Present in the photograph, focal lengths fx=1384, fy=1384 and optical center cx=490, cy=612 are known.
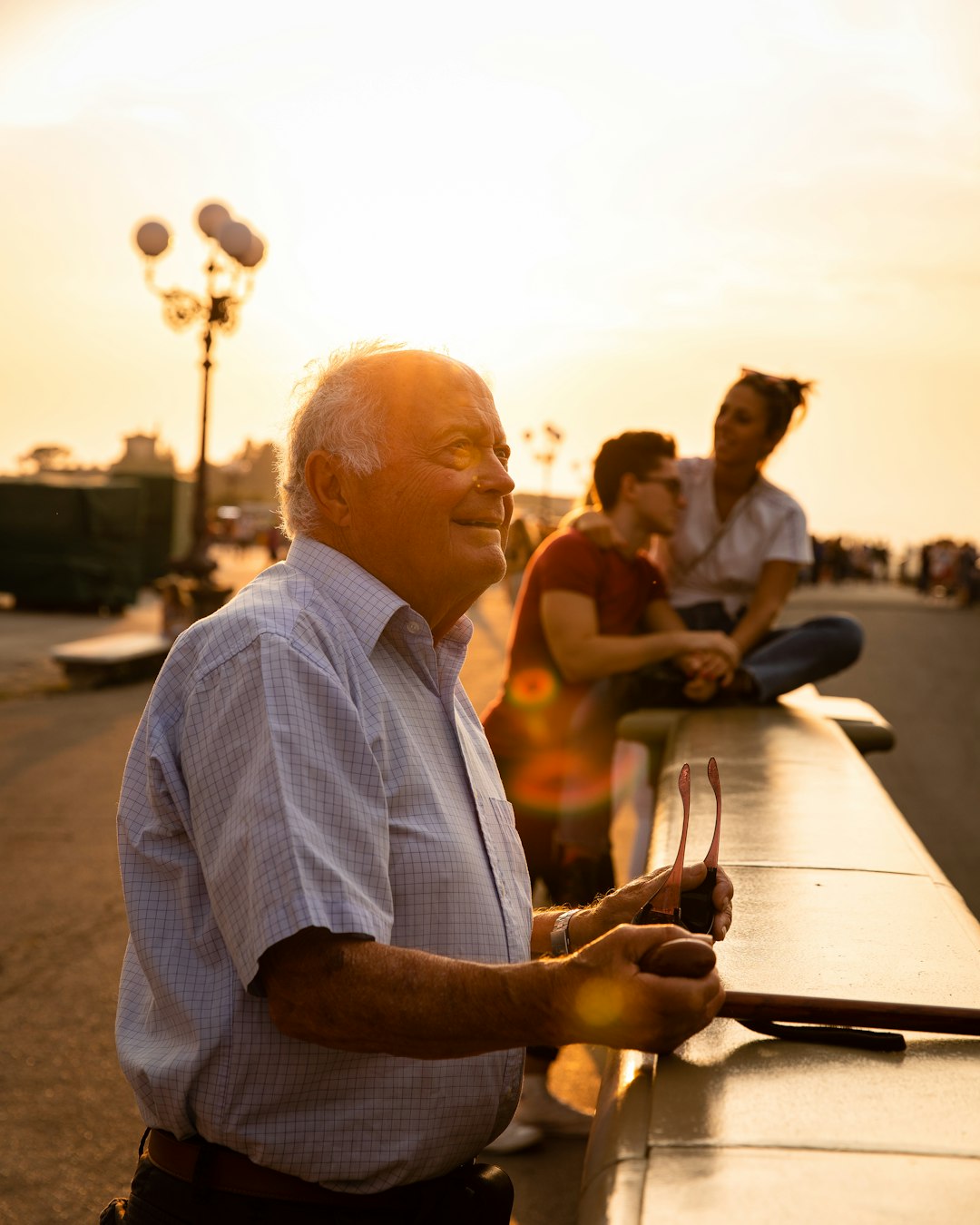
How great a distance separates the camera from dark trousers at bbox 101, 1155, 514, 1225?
180 cm

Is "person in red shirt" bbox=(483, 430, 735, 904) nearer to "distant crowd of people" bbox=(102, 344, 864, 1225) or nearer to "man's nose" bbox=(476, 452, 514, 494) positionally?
"distant crowd of people" bbox=(102, 344, 864, 1225)

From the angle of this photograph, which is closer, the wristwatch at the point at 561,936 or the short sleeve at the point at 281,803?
the short sleeve at the point at 281,803

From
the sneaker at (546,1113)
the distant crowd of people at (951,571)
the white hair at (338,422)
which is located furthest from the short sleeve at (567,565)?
the distant crowd of people at (951,571)

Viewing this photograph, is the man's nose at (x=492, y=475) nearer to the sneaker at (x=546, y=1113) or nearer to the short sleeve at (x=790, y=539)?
the sneaker at (x=546, y=1113)

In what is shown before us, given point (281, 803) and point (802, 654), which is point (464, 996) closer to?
point (281, 803)

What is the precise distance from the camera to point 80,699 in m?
13.2

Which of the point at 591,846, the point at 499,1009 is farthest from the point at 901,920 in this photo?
the point at 591,846

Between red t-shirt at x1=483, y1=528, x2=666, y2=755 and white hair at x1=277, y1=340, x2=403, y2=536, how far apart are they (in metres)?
2.54

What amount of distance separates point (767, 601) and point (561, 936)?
333 centimetres

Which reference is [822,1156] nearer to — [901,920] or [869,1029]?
[869,1029]

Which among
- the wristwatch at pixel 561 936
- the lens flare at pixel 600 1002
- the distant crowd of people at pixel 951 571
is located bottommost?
the distant crowd of people at pixel 951 571

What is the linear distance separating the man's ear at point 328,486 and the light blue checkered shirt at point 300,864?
0.08 meters

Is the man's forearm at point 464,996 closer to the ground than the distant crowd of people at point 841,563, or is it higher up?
higher up

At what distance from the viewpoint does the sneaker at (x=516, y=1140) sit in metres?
3.99
